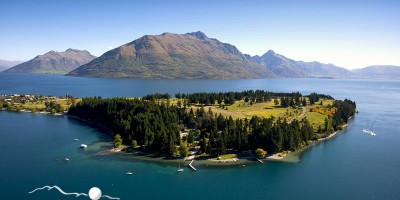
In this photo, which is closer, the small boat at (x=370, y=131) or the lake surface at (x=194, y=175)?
the lake surface at (x=194, y=175)

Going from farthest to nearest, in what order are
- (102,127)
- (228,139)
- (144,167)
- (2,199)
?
(102,127)
(228,139)
(144,167)
(2,199)

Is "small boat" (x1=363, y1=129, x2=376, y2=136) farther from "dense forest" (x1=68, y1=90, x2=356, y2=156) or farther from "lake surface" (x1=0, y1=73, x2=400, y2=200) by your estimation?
"lake surface" (x1=0, y1=73, x2=400, y2=200)

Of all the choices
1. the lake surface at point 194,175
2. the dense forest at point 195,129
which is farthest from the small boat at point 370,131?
the lake surface at point 194,175

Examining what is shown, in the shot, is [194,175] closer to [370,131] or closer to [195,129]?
[195,129]

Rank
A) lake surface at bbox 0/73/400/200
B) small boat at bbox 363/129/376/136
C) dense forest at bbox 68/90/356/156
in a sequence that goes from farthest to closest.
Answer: small boat at bbox 363/129/376/136 < dense forest at bbox 68/90/356/156 < lake surface at bbox 0/73/400/200

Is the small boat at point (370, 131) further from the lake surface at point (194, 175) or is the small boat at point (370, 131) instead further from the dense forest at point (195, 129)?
the lake surface at point (194, 175)

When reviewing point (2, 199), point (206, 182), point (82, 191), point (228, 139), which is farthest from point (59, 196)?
point (228, 139)

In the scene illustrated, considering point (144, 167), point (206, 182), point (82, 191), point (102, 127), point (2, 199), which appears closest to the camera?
point (2, 199)

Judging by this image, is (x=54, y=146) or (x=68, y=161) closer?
(x=68, y=161)

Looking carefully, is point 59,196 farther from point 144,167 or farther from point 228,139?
point 228,139

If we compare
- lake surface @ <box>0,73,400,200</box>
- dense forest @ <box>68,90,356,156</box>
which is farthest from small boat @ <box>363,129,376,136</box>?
lake surface @ <box>0,73,400,200</box>

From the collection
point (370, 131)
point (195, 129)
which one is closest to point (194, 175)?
point (195, 129)
